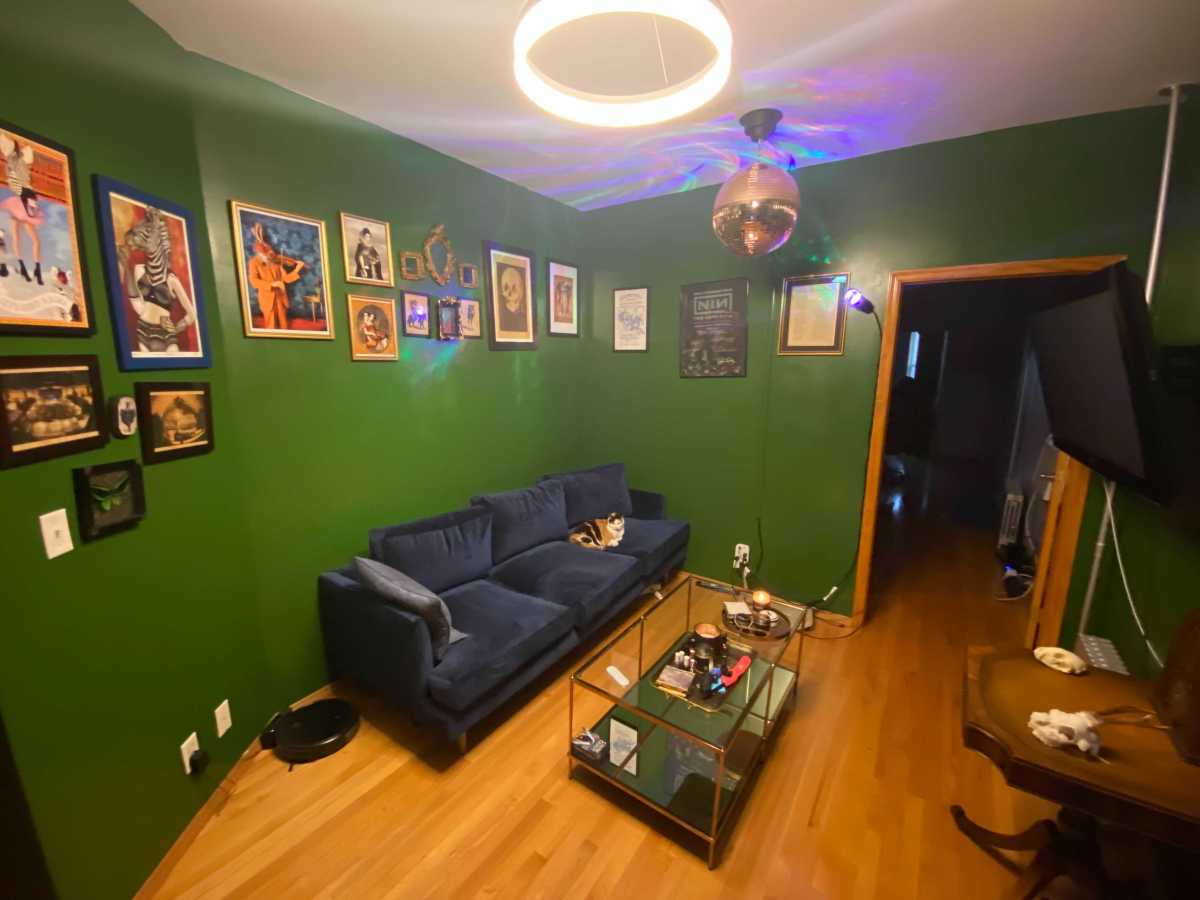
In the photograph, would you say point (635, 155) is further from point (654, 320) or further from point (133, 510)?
point (133, 510)

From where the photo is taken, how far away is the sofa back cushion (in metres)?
3.30

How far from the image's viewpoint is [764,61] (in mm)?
1772

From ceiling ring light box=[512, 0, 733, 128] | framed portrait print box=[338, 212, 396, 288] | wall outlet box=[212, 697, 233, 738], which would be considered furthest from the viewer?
framed portrait print box=[338, 212, 396, 288]

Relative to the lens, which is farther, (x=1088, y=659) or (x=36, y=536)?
→ (x=1088, y=659)

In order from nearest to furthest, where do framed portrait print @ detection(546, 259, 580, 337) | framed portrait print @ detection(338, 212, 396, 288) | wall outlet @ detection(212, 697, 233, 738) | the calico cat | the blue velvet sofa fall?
wall outlet @ detection(212, 697, 233, 738) < the blue velvet sofa < framed portrait print @ detection(338, 212, 396, 288) < the calico cat < framed portrait print @ detection(546, 259, 580, 337)

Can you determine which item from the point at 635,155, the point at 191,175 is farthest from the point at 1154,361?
the point at 191,175

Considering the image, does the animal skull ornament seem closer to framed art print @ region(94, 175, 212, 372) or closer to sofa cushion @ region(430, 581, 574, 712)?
sofa cushion @ region(430, 581, 574, 712)

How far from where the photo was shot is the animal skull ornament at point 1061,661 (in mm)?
1514

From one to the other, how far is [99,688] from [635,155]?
3007 millimetres

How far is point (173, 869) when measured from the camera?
1.52 m

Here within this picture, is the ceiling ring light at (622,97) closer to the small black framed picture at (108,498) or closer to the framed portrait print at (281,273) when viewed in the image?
the framed portrait print at (281,273)

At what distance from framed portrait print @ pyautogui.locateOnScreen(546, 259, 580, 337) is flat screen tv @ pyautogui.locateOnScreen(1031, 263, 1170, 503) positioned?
2668 millimetres

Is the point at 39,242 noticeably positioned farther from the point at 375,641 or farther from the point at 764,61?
the point at 764,61

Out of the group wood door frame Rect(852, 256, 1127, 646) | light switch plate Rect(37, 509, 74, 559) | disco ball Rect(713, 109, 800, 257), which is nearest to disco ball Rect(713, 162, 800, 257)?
disco ball Rect(713, 109, 800, 257)
